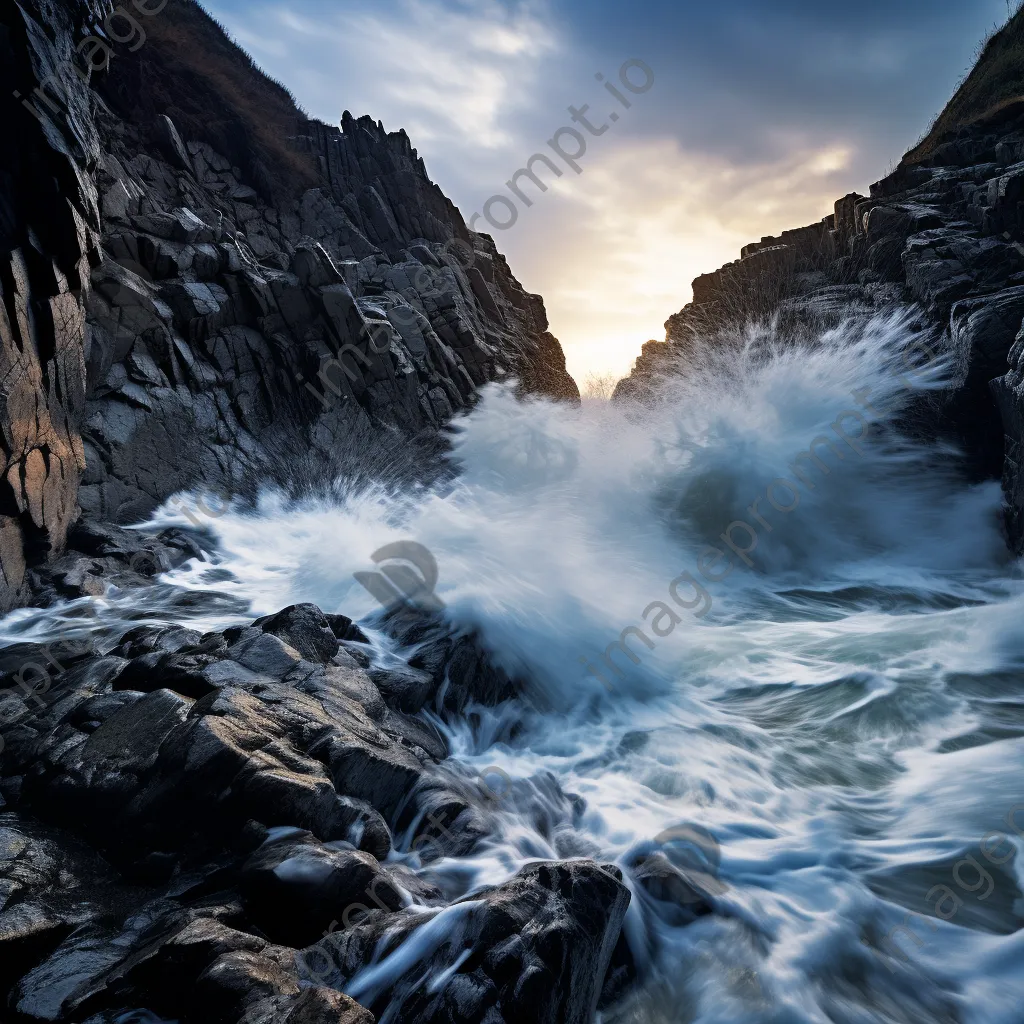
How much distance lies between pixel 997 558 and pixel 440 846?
1234cm

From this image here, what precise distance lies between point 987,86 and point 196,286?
1327 inches

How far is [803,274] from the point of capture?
914 inches

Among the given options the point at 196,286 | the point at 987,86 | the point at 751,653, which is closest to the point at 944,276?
the point at 751,653

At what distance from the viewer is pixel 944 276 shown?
15023 mm

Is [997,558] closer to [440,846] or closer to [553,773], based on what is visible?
[553,773]

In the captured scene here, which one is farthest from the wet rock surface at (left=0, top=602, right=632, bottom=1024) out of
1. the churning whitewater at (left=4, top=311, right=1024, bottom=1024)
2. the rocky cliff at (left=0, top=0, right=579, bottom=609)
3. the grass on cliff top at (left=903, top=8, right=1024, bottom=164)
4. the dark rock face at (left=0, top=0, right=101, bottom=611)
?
the grass on cliff top at (left=903, top=8, right=1024, bottom=164)

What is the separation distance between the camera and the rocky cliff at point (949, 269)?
12312 mm

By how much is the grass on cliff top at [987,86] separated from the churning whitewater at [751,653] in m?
17.4

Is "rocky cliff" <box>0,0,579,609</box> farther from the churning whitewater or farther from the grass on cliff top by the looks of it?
the grass on cliff top

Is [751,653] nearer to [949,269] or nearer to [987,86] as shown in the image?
[949,269]

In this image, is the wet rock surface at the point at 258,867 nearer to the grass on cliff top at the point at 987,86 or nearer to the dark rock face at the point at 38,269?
the dark rock face at the point at 38,269

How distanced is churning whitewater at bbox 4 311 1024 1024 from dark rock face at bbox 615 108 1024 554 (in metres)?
0.83

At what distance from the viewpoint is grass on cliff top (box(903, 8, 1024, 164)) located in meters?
25.0

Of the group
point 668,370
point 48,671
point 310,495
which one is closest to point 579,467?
point 668,370
